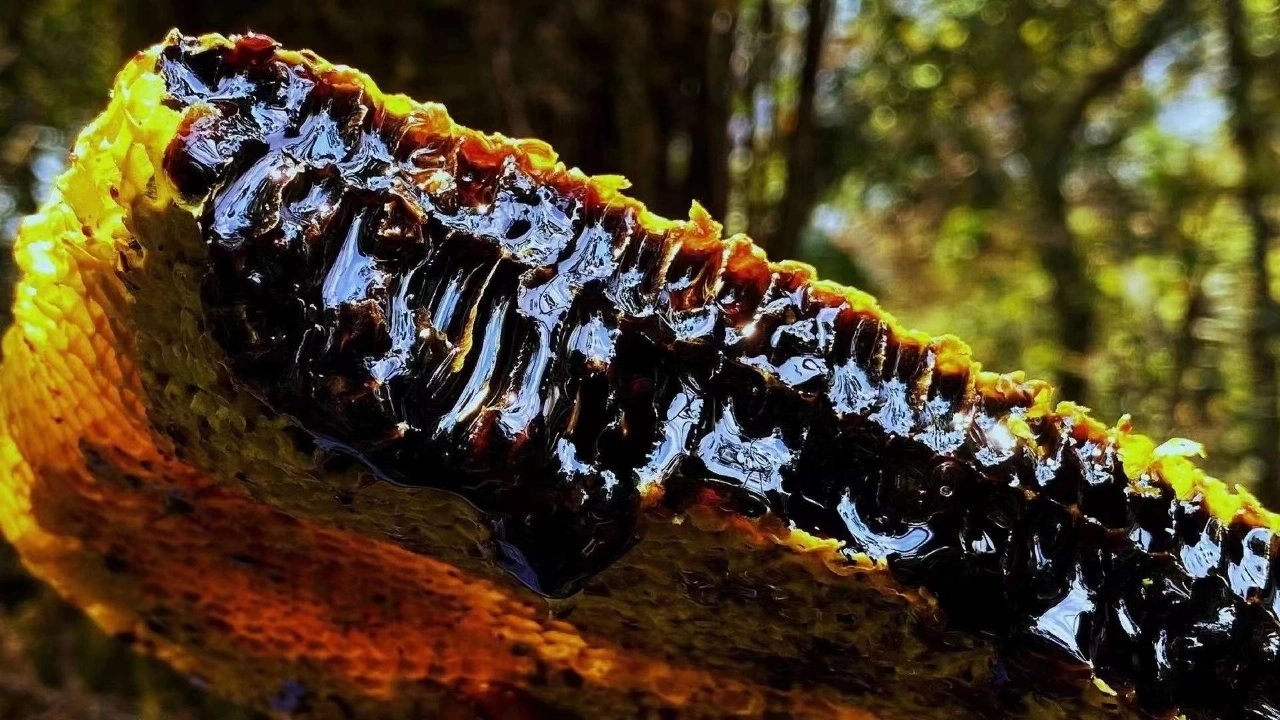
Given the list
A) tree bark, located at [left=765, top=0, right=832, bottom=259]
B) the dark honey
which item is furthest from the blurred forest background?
the dark honey

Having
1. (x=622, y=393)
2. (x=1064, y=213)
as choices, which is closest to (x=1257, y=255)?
(x=1064, y=213)

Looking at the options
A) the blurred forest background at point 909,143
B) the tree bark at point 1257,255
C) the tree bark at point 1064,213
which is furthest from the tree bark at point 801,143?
the tree bark at point 1064,213

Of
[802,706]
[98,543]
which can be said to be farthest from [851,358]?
[98,543]

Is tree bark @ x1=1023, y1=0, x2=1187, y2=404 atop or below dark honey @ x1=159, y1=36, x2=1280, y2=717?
atop

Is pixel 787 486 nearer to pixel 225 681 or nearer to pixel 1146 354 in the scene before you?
pixel 225 681

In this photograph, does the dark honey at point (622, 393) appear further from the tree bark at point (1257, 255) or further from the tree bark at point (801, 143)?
the tree bark at point (1257, 255)

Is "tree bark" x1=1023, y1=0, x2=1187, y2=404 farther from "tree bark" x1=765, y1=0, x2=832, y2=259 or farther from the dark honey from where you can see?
the dark honey
